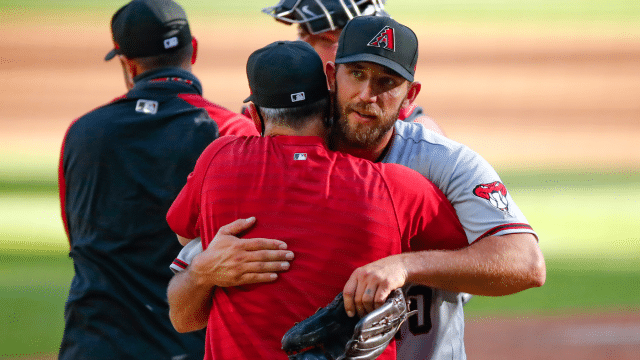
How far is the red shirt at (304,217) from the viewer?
1.90 metres

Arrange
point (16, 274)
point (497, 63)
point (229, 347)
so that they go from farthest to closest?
point (497, 63) < point (16, 274) < point (229, 347)

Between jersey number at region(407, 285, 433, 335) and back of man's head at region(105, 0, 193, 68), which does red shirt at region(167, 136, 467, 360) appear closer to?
jersey number at region(407, 285, 433, 335)

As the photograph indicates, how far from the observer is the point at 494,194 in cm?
209

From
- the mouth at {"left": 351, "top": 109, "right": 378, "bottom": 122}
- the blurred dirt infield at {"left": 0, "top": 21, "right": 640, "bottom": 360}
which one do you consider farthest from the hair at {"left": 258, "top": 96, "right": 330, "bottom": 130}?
the blurred dirt infield at {"left": 0, "top": 21, "right": 640, "bottom": 360}

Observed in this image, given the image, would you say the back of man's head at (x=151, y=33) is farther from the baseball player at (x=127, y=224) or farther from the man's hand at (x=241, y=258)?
the man's hand at (x=241, y=258)

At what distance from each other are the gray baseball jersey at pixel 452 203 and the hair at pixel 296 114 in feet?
1.02

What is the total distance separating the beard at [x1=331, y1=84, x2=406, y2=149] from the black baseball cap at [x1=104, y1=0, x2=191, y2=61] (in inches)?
51.0

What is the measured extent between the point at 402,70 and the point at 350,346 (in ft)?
2.81

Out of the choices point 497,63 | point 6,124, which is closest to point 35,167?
point 6,124

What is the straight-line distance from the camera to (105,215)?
3012 mm

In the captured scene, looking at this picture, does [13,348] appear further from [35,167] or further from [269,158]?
[35,167]

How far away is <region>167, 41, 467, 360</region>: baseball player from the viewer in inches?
74.9

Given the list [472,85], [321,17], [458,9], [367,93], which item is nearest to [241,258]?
[367,93]

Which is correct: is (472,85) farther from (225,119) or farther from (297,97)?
(297,97)
